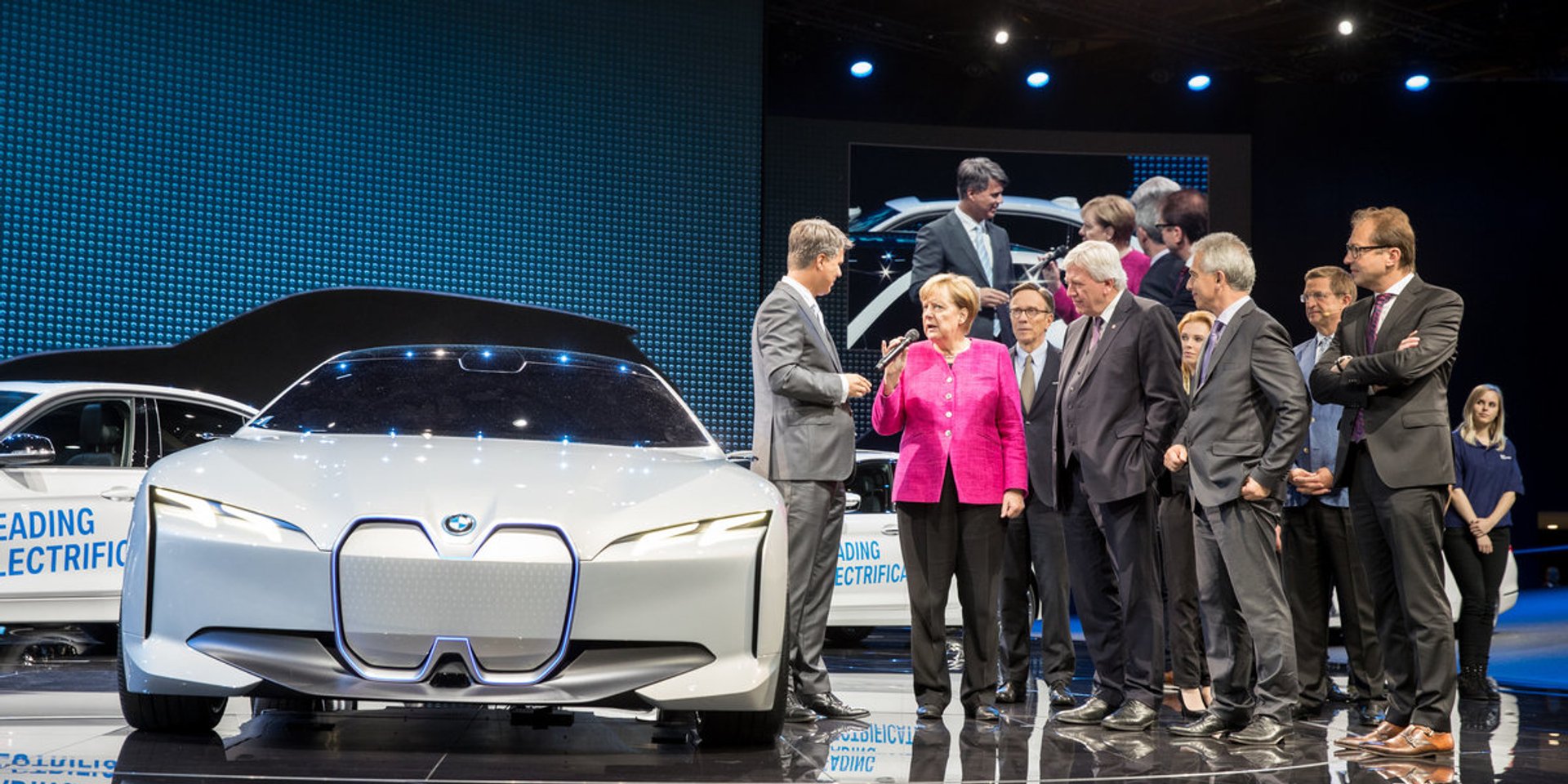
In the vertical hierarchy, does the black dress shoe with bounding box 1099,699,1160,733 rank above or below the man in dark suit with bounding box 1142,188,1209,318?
below

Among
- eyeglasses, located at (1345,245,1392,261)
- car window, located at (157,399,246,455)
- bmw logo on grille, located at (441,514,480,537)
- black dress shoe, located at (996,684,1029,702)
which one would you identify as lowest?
black dress shoe, located at (996,684,1029,702)

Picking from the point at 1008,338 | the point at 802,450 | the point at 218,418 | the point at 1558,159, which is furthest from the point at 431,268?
the point at 1558,159

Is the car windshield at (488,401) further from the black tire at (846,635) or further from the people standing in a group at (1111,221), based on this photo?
the people standing in a group at (1111,221)

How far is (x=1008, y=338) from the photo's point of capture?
406 inches

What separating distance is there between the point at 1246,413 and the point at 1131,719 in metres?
1.06

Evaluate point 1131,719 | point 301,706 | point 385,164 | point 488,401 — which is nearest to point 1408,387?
point 1131,719

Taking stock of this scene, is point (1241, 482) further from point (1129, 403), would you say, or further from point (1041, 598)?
point (1041, 598)

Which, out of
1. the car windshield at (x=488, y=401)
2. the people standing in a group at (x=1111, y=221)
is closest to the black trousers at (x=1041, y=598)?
the car windshield at (x=488, y=401)

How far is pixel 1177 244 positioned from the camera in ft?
36.8

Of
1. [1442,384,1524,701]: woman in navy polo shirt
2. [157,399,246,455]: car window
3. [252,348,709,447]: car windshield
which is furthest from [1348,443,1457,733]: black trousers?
[157,399,246,455]: car window

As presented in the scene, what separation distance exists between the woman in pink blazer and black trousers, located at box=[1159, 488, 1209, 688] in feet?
2.15

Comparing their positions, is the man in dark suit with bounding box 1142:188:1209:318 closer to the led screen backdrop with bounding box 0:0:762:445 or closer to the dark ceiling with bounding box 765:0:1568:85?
the dark ceiling with bounding box 765:0:1568:85

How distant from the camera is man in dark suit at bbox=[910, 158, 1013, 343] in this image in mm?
10141

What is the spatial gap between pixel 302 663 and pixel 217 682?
227 mm
